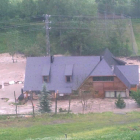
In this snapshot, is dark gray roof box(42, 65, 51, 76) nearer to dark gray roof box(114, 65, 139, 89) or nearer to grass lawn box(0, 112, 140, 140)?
dark gray roof box(114, 65, 139, 89)

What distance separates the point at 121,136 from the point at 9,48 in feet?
111

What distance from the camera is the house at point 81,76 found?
92.0ft

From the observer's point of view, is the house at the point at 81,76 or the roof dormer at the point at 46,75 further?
the roof dormer at the point at 46,75

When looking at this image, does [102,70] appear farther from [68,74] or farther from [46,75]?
[46,75]

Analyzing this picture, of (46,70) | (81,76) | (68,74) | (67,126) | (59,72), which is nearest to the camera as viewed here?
(67,126)

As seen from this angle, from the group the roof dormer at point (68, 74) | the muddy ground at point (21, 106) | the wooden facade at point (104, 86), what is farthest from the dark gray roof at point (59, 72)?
the muddy ground at point (21, 106)

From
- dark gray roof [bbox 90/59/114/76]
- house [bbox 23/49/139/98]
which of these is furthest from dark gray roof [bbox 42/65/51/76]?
dark gray roof [bbox 90/59/114/76]

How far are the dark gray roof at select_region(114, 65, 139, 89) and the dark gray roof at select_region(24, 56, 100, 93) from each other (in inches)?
87.6

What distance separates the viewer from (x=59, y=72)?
2947cm

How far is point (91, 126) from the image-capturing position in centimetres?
1606

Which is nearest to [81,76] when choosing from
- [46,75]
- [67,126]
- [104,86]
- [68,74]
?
[68,74]

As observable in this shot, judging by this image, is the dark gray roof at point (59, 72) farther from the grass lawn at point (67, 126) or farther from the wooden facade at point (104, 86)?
the grass lawn at point (67, 126)

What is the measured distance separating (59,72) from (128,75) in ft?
19.4

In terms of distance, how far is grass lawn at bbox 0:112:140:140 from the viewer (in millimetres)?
14283
